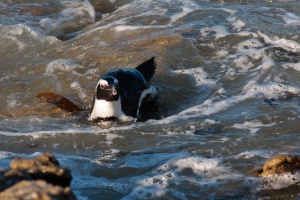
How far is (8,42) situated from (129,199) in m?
5.59

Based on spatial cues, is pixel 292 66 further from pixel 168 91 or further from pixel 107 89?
pixel 107 89

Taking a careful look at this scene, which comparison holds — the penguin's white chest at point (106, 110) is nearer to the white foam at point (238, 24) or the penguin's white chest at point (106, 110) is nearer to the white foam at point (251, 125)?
the white foam at point (251, 125)

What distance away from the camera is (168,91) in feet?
25.3

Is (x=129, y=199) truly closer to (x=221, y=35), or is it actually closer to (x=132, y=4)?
(x=221, y=35)

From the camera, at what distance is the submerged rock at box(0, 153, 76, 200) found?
2.70m

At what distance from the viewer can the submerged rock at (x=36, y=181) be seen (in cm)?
270

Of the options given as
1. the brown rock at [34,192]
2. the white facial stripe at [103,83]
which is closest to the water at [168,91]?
the white facial stripe at [103,83]

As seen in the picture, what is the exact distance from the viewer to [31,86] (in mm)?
8016

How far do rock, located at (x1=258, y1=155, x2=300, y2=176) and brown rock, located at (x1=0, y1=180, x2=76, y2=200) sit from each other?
2271 millimetres

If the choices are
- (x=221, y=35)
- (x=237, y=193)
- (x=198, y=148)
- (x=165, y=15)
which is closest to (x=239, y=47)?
(x=221, y=35)

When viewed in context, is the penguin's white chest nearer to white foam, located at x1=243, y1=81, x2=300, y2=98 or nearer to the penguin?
the penguin

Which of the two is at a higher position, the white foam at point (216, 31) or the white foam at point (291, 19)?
the white foam at point (216, 31)

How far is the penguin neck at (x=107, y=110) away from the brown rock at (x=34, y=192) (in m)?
3.86

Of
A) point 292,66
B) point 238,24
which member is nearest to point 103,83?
point 292,66
